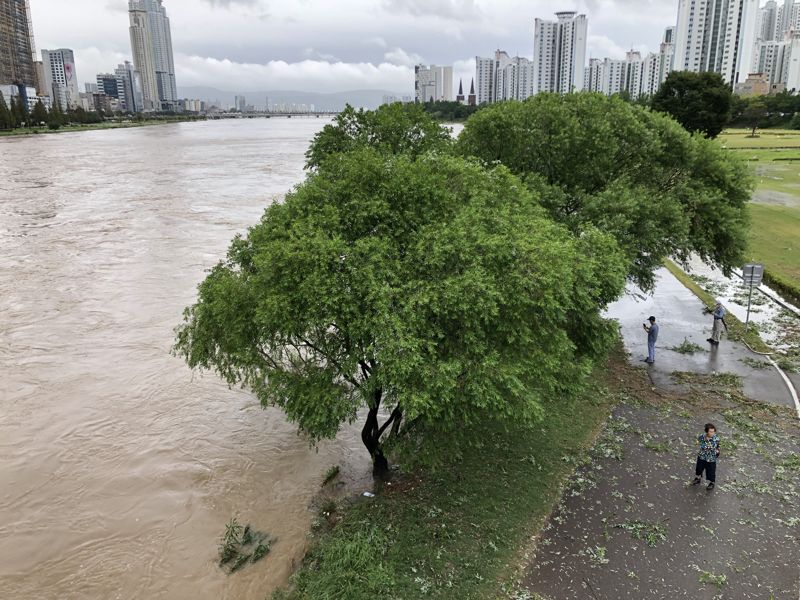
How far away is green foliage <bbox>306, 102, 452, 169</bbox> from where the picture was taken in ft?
69.5

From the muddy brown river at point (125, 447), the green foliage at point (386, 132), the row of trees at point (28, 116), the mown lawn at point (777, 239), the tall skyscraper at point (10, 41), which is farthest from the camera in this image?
the tall skyscraper at point (10, 41)

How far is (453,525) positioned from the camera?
37.8ft

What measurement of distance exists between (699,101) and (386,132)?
169ft

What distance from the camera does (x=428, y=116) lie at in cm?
2245

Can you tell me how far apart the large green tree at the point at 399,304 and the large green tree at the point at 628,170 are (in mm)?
6284

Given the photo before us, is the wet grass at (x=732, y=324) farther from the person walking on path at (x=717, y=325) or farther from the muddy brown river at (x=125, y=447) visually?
the muddy brown river at (x=125, y=447)

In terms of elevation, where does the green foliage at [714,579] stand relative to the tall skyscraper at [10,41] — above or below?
below

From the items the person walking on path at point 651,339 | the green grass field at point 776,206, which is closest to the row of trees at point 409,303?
the person walking on path at point 651,339

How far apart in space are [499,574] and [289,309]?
572 cm

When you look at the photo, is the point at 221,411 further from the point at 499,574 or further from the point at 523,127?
the point at 523,127

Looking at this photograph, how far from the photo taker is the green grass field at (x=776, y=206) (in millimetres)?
29219

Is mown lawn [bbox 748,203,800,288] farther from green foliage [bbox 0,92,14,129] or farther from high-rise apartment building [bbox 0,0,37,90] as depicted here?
high-rise apartment building [bbox 0,0,37,90]

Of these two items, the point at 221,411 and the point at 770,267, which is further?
the point at 770,267

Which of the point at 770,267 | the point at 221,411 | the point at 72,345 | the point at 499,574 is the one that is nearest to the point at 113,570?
the point at 221,411
